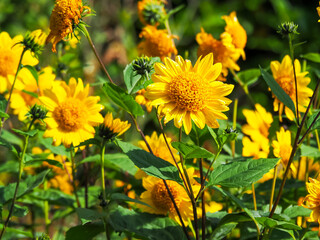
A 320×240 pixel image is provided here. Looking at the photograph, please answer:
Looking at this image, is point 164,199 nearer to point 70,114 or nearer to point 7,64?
point 70,114

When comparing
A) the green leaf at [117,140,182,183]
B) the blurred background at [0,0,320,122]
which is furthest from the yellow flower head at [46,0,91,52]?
the blurred background at [0,0,320,122]

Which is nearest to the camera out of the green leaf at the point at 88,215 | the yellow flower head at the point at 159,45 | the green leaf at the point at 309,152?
the green leaf at the point at 88,215

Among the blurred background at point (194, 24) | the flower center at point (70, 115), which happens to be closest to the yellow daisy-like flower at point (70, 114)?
the flower center at point (70, 115)

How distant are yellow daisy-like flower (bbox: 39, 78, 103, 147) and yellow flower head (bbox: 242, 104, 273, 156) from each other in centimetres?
40

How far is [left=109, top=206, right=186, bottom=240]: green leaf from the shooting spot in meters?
0.91

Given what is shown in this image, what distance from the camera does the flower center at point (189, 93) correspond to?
0.85m

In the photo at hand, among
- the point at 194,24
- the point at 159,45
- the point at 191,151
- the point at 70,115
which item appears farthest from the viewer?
the point at 194,24

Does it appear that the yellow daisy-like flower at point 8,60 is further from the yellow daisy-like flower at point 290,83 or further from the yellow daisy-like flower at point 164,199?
the yellow daisy-like flower at point 290,83

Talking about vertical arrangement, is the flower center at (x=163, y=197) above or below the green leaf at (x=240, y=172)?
below

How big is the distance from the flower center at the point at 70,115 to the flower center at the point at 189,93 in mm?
255

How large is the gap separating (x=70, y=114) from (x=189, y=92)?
0.31 metres

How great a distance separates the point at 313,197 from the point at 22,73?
0.73m

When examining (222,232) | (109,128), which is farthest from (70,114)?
(222,232)

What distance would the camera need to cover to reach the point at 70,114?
104 centimetres
